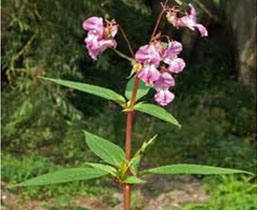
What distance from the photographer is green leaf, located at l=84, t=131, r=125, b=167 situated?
6.06 ft

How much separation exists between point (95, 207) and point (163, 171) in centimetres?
334

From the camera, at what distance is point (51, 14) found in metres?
6.06

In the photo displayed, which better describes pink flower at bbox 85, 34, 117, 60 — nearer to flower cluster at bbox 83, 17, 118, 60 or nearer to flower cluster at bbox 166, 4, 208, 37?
flower cluster at bbox 83, 17, 118, 60

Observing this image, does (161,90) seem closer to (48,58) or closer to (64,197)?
(64,197)

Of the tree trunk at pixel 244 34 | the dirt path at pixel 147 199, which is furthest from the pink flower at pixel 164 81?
the tree trunk at pixel 244 34

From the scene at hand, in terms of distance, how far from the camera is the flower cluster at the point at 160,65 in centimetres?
168

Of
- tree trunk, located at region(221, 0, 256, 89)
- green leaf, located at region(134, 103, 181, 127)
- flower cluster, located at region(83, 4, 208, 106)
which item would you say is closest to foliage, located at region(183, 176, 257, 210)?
tree trunk, located at region(221, 0, 256, 89)

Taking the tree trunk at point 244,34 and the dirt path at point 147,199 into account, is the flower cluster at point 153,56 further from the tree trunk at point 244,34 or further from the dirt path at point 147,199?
the tree trunk at point 244,34

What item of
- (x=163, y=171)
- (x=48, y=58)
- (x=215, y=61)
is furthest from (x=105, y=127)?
(x=163, y=171)

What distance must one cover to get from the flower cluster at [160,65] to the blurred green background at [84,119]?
301 centimetres

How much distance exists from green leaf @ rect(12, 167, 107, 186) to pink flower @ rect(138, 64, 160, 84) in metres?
0.24

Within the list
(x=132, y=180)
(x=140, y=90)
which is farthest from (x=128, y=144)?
(x=140, y=90)

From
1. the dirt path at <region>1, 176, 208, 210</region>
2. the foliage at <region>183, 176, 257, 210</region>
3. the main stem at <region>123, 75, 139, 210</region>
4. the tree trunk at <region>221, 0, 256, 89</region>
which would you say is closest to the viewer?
the main stem at <region>123, 75, 139, 210</region>

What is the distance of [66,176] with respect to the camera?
1763 millimetres
